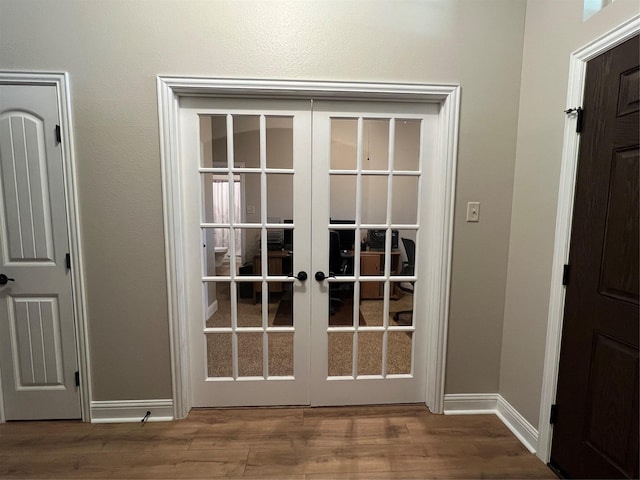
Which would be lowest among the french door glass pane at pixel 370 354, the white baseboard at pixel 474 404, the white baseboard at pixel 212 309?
the white baseboard at pixel 474 404

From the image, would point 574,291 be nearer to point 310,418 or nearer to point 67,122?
point 310,418

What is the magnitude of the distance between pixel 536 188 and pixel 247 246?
172 cm

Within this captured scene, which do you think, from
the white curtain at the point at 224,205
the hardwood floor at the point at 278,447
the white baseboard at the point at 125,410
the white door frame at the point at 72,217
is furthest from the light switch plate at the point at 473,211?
the white door frame at the point at 72,217

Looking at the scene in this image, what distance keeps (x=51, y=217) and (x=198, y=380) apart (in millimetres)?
1312

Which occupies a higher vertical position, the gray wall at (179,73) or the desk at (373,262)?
the gray wall at (179,73)

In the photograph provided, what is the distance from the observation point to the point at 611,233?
47.8 inches

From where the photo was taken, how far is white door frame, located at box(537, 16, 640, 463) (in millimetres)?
1349

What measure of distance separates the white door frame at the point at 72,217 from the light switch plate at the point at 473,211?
232 cm

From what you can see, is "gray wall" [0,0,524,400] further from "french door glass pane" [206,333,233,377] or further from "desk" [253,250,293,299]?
"desk" [253,250,293,299]

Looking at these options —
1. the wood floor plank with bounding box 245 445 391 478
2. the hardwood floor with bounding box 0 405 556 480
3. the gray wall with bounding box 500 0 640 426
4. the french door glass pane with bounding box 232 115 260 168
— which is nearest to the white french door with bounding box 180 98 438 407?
the french door glass pane with bounding box 232 115 260 168

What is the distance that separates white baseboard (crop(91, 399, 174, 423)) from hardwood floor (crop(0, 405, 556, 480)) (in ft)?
0.13

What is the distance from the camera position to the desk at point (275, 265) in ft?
6.05

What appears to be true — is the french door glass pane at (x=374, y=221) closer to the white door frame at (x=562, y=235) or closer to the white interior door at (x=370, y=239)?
the white interior door at (x=370, y=239)

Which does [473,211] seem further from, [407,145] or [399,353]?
[399,353]
